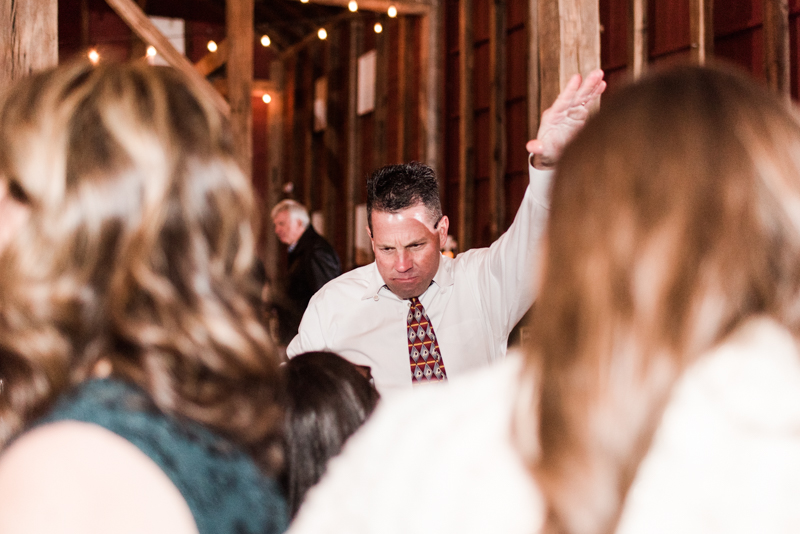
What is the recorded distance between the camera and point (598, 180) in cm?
62

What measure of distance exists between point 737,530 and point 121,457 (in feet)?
1.62

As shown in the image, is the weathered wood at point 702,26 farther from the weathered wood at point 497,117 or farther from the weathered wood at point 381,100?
the weathered wood at point 381,100

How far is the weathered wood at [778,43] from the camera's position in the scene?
4102mm

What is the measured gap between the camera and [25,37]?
7.43 ft

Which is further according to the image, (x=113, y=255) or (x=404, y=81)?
(x=404, y=81)

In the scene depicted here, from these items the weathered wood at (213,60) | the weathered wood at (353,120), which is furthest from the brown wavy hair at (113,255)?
the weathered wood at (213,60)

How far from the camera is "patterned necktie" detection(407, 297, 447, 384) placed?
222 centimetres

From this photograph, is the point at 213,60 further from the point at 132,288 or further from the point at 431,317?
the point at 132,288

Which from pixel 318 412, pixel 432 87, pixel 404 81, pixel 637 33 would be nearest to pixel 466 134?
pixel 432 87

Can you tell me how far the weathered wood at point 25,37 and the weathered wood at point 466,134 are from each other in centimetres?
463

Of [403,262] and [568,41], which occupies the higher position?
[568,41]

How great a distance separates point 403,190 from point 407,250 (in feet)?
0.62

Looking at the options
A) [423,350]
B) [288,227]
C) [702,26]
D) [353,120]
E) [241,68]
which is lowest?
[423,350]

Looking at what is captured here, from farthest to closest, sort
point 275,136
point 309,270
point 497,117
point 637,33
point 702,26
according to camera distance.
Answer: point 275,136 → point 497,117 → point 637,33 → point 309,270 → point 702,26
